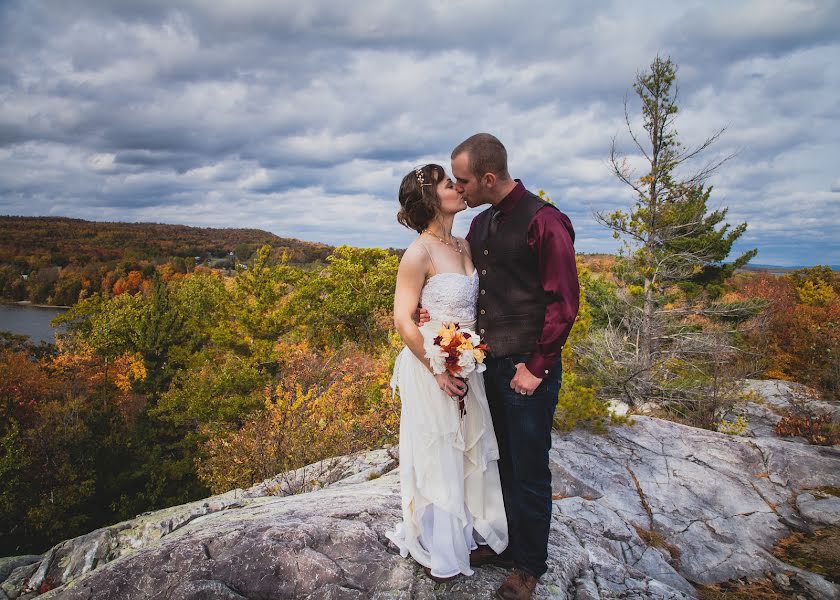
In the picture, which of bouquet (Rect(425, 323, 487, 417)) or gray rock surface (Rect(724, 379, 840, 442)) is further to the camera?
gray rock surface (Rect(724, 379, 840, 442))

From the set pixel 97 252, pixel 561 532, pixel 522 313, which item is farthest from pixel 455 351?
pixel 97 252

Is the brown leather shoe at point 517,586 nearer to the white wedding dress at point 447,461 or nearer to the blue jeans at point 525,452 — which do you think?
the blue jeans at point 525,452

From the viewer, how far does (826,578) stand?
4.46 meters

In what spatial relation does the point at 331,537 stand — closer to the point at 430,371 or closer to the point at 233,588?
the point at 233,588

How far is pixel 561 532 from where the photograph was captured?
13.6ft

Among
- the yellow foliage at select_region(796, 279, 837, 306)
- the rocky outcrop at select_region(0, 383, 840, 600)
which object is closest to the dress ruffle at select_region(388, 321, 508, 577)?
the rocky outcrop at select_region(0, 383, 840, 600)

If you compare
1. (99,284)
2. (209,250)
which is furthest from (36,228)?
(99,284)

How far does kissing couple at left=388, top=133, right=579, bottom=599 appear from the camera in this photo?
286cm

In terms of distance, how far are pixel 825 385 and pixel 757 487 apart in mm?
16611

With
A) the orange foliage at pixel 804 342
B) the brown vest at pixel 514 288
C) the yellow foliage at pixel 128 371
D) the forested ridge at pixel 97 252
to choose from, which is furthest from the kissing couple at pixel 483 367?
the forested ridge at pixel 97 252

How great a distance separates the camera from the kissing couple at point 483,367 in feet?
9.38

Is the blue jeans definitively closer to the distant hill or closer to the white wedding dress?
the white wedding dress

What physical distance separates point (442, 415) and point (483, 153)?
5.51ft

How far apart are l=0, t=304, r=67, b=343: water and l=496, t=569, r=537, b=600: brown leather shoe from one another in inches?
3427
